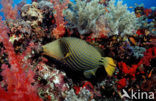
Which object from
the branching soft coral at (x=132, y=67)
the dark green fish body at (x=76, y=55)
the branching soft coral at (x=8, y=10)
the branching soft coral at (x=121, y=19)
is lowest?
the branching soft coral at (x=132, y=67)

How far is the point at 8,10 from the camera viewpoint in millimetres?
3092

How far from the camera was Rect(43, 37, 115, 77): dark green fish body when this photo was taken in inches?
90.2

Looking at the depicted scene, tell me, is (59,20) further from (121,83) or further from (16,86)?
(121,83)

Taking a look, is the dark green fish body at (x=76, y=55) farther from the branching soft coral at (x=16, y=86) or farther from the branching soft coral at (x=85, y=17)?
the branching soft coral at (x=85, y=17)

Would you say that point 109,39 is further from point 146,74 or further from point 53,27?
point 53,27

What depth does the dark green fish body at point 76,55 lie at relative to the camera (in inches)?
90.2

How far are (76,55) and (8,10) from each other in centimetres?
233

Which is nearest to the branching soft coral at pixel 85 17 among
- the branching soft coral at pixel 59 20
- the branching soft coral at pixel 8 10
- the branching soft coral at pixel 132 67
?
the branching soft coral at pixel 59 20

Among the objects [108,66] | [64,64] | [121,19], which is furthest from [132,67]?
[64,64]

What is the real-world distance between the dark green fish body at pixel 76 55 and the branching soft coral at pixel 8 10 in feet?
5.24

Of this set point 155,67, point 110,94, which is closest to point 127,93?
point 110,94

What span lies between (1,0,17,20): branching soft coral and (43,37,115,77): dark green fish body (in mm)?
1596

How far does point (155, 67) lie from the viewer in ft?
9.05

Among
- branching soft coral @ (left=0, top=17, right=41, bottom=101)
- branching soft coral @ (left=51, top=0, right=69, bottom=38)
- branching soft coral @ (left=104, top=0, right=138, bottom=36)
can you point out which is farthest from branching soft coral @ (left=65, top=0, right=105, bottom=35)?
branching soft coral @ (left=0, top=17, right=41, bottom=101)
